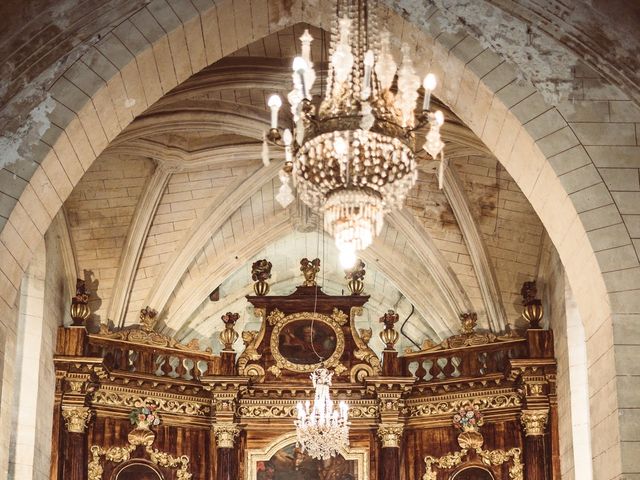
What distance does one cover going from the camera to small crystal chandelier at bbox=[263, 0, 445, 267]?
26.0 ft

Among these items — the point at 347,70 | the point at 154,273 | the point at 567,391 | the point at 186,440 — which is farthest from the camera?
the point at 154,273

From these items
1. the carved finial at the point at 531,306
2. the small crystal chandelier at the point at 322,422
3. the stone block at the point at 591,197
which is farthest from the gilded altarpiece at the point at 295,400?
the stone block at the point at 591,197

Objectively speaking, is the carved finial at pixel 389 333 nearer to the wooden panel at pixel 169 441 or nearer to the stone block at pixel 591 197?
the wooden panel at pixel 169 441

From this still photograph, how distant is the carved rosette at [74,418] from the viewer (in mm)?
13844

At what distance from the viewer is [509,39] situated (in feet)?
30.9

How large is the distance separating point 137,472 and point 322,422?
245cm

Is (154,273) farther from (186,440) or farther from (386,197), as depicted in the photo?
(386,197)

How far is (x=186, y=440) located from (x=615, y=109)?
25.4ft

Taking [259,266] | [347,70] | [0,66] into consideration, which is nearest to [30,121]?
[0,66]

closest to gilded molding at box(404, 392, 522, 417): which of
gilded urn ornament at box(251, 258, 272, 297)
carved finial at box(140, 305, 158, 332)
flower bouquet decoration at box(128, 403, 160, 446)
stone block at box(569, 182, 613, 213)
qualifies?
gilded urn ornament at box(251, 258, 272, 297)

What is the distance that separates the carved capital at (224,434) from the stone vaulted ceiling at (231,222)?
6.77 ft

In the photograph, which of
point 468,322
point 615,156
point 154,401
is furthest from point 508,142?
point 154,401

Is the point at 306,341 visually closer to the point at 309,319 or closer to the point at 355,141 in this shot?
the point at 309,319

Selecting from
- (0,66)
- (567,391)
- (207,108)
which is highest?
(207,108)
